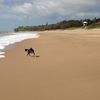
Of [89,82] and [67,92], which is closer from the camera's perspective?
[67,92]

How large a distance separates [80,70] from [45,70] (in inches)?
38.8

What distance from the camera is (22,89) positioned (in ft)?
18.5

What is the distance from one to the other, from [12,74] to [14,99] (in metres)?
2.26

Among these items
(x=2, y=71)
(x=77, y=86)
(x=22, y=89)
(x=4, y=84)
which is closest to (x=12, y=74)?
(x=2, y=71)

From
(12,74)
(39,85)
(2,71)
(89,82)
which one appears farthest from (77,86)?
(2,71)

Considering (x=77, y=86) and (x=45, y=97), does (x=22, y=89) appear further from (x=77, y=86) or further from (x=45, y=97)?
(x=77, y=86)

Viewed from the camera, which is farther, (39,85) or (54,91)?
(39,85)

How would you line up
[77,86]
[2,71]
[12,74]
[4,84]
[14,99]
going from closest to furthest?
[14,99]
[77,86]
[4,84]
[12,74]
[2,71]

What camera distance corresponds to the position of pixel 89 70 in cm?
741

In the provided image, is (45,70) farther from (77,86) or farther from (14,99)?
(14,99)

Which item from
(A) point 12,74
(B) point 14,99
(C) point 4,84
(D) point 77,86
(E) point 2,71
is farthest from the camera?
(E) point 2,71

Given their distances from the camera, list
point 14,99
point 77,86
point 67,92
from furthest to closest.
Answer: point 77,86, point 67,92, point 14,99

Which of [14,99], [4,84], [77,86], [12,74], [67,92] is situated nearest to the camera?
[14,99]

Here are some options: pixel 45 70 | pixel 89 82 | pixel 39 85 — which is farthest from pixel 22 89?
pixel 45 70
